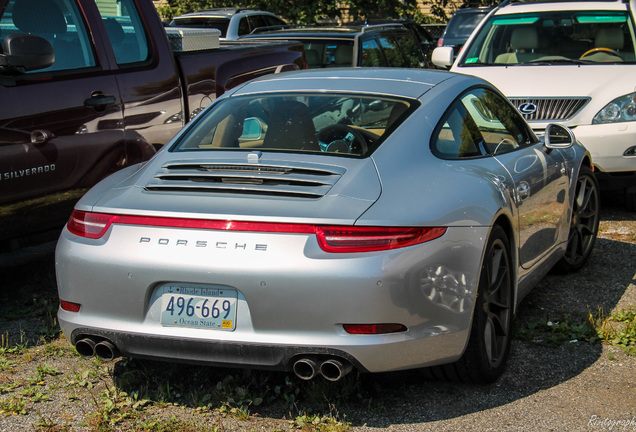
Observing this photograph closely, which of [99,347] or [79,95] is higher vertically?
[79,95]

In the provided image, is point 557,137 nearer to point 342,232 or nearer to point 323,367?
point 342,232

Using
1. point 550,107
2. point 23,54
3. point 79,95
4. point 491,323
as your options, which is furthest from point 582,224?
point 23,54

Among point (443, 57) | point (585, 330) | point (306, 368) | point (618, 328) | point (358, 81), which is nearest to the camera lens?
point (306, 368)

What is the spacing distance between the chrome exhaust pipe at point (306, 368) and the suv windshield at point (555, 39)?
589 cm

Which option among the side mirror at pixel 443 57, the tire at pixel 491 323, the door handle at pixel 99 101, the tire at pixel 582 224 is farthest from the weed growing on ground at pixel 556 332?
the side mirror at pixel 443 57

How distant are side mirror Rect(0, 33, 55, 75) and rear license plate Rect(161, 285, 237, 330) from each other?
6.51 ft

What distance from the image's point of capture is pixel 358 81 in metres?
4.43

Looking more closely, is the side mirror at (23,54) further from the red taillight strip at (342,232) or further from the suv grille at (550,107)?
the suv grille at (550,107)

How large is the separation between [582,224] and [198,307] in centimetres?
353

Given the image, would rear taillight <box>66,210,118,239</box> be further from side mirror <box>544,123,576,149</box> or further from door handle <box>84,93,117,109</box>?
side mirror <box>544,123,576,149</box>

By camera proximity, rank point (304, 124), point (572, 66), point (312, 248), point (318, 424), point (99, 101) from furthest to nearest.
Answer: point (572, 66) < point (99, 101) < point (304, 124) < point (318, 424) < point (312, 248)

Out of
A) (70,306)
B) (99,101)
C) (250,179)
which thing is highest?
(250,179)

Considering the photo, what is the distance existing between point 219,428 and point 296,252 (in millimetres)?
873

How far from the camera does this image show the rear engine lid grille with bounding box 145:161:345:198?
353cm
